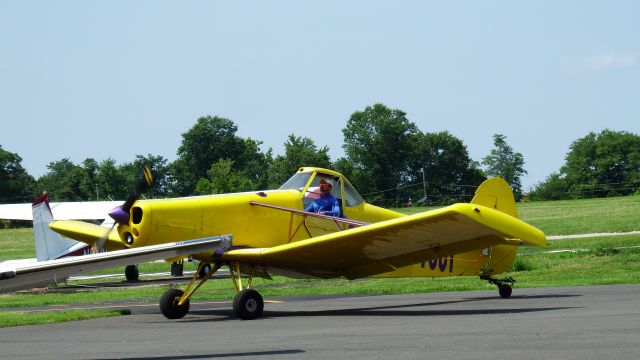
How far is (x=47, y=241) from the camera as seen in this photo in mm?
27500

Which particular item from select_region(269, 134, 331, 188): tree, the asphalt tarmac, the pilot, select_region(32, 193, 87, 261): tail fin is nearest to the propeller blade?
the asphalt tarmac

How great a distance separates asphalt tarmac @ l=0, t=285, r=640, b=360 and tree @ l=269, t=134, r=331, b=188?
83.6 meters

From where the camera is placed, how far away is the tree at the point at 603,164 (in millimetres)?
131125

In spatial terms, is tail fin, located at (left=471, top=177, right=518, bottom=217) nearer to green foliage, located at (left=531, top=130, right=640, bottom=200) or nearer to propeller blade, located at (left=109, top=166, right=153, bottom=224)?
propeller blade, located at (left=109, top=166, right=153, bottom=224)

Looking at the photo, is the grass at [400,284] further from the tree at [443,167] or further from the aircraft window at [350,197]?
the tree at [443,167]

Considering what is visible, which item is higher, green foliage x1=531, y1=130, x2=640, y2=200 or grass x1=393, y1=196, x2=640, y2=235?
green foliage x1=531, y1=130, x2=640, y2=200

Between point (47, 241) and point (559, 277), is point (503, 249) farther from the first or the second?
point (47, 241)

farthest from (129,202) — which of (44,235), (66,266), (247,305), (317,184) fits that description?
(44,235)

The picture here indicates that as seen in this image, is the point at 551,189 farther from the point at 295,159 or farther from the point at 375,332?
the point at 375,332

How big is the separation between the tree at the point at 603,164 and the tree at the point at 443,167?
63.9 feet

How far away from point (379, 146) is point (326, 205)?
343 ft

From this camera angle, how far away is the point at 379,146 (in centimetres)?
12075

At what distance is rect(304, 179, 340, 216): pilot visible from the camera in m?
16.5

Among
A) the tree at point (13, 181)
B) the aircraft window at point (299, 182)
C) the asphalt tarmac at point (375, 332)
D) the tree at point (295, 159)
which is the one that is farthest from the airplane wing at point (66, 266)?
the tree at point (13, 181)
